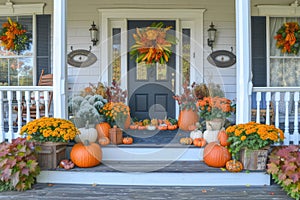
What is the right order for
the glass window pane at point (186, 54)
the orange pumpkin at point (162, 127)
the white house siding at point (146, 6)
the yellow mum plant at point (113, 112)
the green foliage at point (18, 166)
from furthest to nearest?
the glass window pane at point (186, 54) < the white house siding at point (146, 6) < the orange pumpkin at point (162, 127) < the yellow mum plant at point (113, 112) < the green foliage at point (18, 166)

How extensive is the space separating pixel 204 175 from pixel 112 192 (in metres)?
0.99

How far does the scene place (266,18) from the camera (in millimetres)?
4895

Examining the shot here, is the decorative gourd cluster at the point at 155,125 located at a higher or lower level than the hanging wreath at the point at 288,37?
lower

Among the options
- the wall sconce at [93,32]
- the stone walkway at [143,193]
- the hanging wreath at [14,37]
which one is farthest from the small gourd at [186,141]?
the hanging wreath at [14,37]

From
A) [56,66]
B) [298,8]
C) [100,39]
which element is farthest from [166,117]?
[298,8]

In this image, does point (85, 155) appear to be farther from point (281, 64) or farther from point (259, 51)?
point (281, 64)

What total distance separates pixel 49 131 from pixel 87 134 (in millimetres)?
518

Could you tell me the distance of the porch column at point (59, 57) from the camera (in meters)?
3.19

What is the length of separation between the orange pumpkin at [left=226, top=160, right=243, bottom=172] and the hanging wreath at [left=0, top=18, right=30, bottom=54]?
4.11 m

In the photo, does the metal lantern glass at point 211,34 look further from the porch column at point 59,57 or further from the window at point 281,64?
the porch column at point 59,57

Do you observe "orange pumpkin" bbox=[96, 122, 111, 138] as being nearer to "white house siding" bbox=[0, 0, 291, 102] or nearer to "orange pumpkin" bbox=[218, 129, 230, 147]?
"orange pumpkin" bbox=[218, 129, 230, 147]

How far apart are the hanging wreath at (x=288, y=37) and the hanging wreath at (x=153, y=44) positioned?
1919 mm

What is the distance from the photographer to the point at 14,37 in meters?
4.88

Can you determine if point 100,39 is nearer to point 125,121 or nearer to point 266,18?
point 125,121
